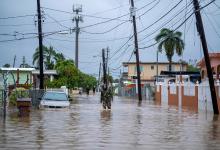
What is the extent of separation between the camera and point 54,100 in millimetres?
37281

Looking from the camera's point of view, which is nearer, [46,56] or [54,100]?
[54,100]

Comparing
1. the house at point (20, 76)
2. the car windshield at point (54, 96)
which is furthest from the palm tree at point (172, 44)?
the car windshield at point (54, 96)

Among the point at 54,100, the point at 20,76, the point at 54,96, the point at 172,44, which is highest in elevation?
the point at 172,44

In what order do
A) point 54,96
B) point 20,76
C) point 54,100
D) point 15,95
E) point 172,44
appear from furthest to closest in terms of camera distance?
point 172,44 < point 20,76 < point 15,95 < point 54,96 < point 54,100

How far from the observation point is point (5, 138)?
17.2 m

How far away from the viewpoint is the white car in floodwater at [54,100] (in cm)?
3688

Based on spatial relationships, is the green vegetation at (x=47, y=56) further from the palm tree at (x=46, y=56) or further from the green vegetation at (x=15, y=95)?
the green vegetation at (x=15, y=95)

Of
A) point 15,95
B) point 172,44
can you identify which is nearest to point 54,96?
point 15,95

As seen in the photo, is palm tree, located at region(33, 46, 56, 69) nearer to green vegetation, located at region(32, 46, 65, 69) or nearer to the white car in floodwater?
green vegetation, located at region(32, 46, 65, 69)

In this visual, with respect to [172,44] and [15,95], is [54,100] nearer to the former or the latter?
[15,95]

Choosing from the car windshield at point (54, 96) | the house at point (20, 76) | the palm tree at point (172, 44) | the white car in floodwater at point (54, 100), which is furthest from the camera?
the palm tree at point (172, 44)

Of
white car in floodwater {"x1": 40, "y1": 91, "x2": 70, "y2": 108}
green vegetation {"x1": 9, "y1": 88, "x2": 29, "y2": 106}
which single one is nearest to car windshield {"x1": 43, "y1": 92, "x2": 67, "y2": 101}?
white car in floodwater {"x1": 40, "y1": 91, "x2": 70, "y2": 108}

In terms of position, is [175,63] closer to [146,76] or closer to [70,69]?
[146,76]

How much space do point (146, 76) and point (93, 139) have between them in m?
113
